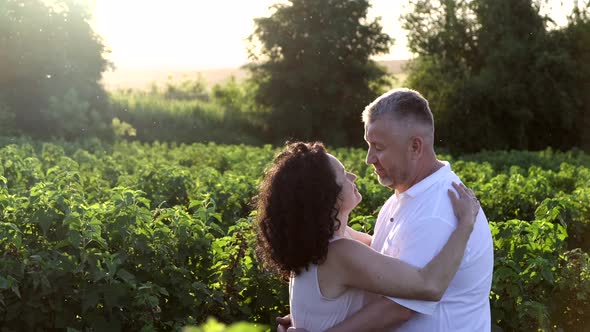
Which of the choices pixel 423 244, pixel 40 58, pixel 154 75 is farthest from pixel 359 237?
pixel 154 75

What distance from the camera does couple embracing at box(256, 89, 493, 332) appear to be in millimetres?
3135

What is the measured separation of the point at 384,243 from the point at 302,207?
464 mm

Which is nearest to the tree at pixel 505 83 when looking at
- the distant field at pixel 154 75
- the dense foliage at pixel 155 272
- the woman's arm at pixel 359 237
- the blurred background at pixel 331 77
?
the blurred background at pixel 331 77

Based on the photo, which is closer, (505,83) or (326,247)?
(326,247)

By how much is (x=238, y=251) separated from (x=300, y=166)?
2218 millimetres

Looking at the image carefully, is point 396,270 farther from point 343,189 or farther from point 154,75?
point 154,75

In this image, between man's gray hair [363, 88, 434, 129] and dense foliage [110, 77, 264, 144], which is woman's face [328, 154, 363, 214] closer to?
man's gray hair [363, 88, 434, 129]

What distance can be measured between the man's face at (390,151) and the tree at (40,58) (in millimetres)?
37777

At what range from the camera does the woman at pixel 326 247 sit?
3.11 metres

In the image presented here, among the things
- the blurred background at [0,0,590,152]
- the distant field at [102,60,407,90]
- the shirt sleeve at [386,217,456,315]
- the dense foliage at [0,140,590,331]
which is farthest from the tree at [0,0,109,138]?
the distant field at [102,60,407,90]

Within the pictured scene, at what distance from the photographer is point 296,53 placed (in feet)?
158

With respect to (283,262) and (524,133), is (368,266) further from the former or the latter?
(524,133)

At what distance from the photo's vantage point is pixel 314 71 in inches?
1858

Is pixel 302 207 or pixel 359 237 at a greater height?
pixel 302 207
